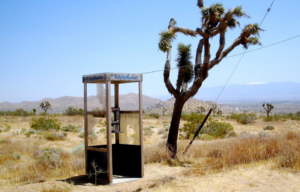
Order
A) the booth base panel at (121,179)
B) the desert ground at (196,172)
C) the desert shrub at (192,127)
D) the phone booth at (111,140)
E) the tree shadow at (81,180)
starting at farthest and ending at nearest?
the desert shrub at (192,127)
the booth base panel at (121,179)
the tree shadow at (81,180)
the phone booth at (111,140)
the desert ground at (196,172)

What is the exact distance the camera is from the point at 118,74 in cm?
798

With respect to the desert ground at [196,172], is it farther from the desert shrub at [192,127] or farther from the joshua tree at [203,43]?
the desert shrub at [192,127]

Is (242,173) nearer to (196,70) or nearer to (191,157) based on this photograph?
(191,157)

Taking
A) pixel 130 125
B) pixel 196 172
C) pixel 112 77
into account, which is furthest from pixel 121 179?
pixel 112 77

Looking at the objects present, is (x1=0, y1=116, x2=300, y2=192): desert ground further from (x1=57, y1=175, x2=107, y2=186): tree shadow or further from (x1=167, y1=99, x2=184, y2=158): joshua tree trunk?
(x1=167, y1=99, x2=184, y2=158): joshua tree trunk

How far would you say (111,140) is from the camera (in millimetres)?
7930

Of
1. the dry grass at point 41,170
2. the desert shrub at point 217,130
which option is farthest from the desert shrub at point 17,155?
the desert shrub at point 217,130

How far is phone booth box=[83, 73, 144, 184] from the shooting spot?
25.3 feet

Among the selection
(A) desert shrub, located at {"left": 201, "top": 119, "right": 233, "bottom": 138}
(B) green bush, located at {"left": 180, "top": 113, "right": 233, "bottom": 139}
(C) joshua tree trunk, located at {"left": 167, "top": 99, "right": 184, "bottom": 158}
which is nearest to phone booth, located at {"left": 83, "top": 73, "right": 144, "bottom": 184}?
(C) joshua tree trunk, located at {"left": 167, "top": 99, "right": 184, "bottom": 158}

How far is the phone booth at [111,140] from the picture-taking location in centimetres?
771

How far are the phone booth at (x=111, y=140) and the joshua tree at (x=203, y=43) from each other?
2426 millimetres

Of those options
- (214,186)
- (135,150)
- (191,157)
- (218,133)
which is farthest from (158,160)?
(218,133)

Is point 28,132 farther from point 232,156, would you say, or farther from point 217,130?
point 232,156

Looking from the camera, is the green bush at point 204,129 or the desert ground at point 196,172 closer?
the desert ground at point 196,172
